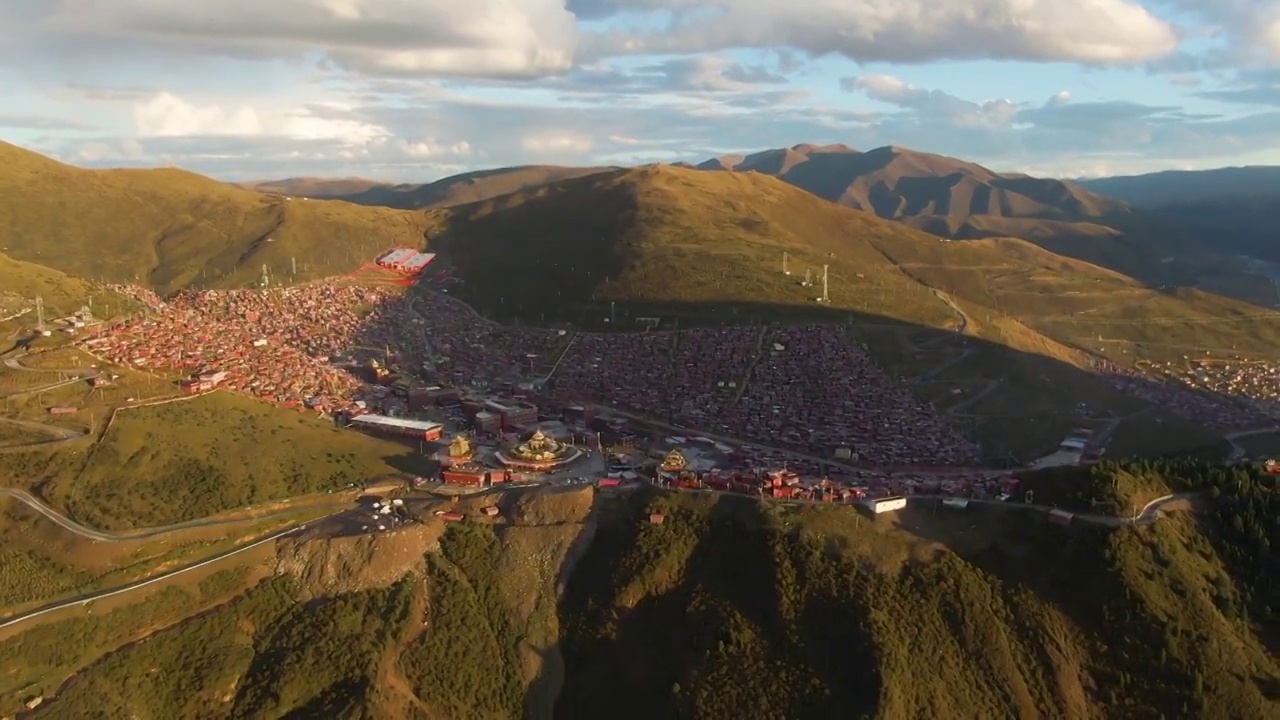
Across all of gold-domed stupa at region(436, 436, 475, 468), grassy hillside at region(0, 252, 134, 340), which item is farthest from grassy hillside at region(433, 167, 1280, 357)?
gold-domed stupa at region(436, 436, 475, 468)

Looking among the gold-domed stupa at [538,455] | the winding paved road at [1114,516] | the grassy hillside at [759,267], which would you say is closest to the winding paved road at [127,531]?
the gold-domed stupa at [538,455]

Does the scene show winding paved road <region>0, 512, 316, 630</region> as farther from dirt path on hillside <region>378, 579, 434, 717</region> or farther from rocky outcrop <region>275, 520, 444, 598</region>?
dirt path on hillside <region>378, 579, 434, 717</region>

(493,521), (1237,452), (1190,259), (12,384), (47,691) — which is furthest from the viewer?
(1190,259)

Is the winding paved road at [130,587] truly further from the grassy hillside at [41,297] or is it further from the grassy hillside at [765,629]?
the grassy hillside at [41,297]

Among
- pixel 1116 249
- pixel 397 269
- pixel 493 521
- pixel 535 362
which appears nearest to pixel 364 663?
pixel 493 521

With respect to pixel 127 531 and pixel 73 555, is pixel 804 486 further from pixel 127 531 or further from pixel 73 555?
pixel 73 555

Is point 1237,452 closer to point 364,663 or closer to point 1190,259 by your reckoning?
point 364,663
